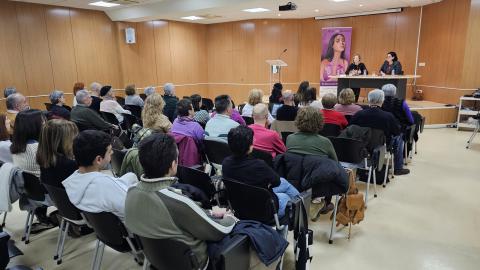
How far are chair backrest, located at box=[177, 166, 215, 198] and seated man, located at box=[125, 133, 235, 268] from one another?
2.83 ft

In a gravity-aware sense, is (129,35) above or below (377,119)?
above

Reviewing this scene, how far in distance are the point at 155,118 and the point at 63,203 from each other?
1236 mm

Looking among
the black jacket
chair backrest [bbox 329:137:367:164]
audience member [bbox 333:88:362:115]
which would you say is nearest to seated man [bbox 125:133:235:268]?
the black jacket

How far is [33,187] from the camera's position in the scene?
265 cm

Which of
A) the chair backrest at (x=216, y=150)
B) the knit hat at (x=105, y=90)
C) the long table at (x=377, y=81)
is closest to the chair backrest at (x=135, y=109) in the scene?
the knit hat at (x=105, y=90)

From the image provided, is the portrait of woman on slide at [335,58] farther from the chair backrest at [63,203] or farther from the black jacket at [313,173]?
the chair backrest at [63,203]

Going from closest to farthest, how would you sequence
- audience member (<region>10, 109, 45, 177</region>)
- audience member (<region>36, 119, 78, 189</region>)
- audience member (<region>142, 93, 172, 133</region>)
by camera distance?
audience member (<region>36, 119, 78, 189</region>)
audience member (<region>10, 109, 45, 177</region>)
audience member (<region>142, 93, 172, 133</region>)

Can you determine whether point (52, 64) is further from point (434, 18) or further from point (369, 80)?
point (434, 18)

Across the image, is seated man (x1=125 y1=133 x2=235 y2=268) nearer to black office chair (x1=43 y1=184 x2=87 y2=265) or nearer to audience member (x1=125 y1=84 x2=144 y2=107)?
black office chair (x1=43 y1=184 x2=87 y2=265)

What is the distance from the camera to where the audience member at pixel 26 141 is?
275cm

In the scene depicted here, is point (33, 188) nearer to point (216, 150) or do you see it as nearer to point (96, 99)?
point (216, 150)

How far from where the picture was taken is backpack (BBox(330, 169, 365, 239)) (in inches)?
118

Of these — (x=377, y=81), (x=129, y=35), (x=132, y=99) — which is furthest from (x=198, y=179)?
(x=129, y=35)

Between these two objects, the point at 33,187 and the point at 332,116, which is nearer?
the point at 33,187
